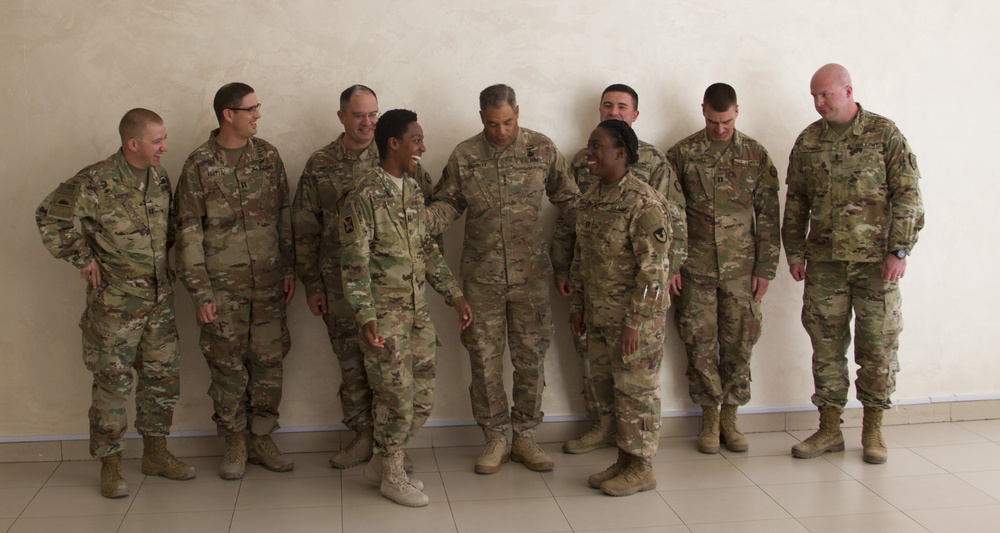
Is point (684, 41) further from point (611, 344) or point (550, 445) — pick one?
point (550, 445)

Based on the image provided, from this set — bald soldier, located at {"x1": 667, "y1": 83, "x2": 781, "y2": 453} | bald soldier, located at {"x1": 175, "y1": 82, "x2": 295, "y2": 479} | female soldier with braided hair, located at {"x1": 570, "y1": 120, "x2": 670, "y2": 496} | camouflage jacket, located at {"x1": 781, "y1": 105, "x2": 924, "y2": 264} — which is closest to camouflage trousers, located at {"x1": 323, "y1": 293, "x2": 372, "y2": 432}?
bald soldier, located at {"x1": 175, "y1": 82, "x2": 295, "y2": 479}

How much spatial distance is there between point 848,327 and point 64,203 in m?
3.92

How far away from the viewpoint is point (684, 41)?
524cm

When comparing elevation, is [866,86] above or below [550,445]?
above

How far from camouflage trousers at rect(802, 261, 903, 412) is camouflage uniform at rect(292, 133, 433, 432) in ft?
6.95

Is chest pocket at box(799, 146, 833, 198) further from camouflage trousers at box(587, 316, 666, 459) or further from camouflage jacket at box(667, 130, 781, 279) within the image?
camouflage trousers at box(587, 316, 666, 459)

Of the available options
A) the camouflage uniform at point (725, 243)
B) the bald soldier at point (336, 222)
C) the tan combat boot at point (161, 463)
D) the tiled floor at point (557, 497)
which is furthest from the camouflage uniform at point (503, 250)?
the tan combat boot at point (161, 463)

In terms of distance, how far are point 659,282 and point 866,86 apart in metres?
2.16

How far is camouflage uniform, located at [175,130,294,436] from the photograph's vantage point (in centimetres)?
457

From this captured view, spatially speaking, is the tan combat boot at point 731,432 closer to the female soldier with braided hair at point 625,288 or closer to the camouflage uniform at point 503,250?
the female soldier with braided hair at point 625,288

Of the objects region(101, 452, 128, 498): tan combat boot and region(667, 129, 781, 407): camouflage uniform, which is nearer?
region(101, 452, 128, 498): tan combat boot

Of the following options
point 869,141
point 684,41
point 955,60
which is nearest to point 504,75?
point 684,41

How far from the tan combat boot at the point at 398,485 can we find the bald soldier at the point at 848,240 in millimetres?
2037

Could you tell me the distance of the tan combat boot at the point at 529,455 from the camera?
15.7 ft
